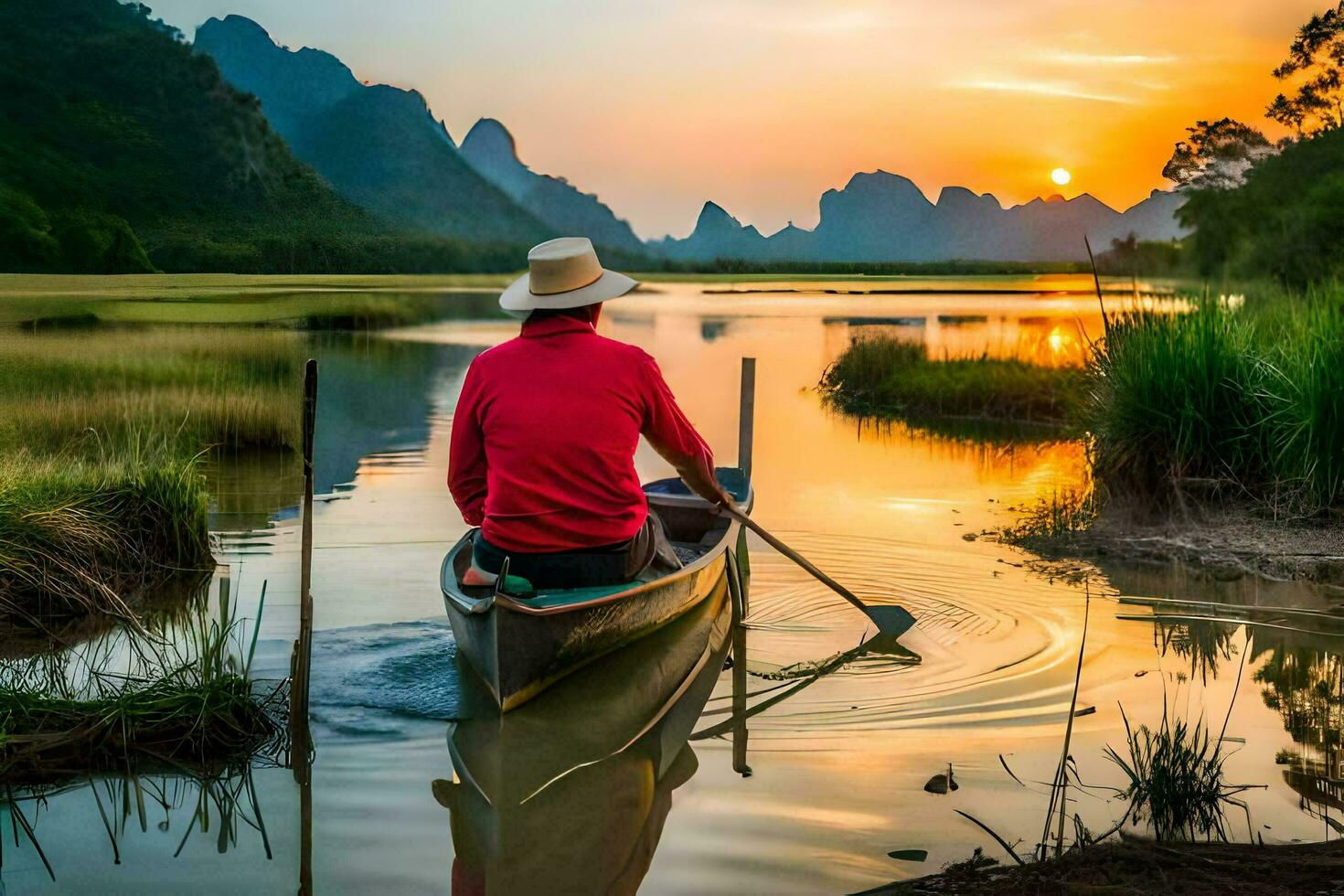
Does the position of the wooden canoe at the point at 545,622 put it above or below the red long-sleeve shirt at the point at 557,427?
below

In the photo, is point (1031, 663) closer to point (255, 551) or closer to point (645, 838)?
point (645, 838)

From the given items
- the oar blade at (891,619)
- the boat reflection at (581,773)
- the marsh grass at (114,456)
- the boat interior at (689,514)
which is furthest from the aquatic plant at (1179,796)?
the marsh grass at (114,456)

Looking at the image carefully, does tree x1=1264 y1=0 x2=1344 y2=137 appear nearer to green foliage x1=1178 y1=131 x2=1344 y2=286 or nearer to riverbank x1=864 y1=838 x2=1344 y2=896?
green foliage x1=1178 y1=131 x2=1344 y2=286

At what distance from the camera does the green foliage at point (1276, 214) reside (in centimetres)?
3116

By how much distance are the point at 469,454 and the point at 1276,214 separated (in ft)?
113

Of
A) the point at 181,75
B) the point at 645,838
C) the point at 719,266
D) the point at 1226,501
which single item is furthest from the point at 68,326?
the point at 181,75

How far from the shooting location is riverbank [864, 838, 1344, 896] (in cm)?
368

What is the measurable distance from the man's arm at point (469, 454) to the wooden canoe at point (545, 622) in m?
0.34

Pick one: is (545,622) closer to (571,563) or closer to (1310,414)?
(571,563)

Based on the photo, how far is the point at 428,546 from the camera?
31.7 ft

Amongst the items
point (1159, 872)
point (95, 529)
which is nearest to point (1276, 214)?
point (95, 529)

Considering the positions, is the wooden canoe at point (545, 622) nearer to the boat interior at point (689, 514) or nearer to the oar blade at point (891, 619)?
the boat interior at point (689, 514)

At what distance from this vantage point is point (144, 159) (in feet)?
297

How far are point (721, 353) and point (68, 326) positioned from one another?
59.4ft
